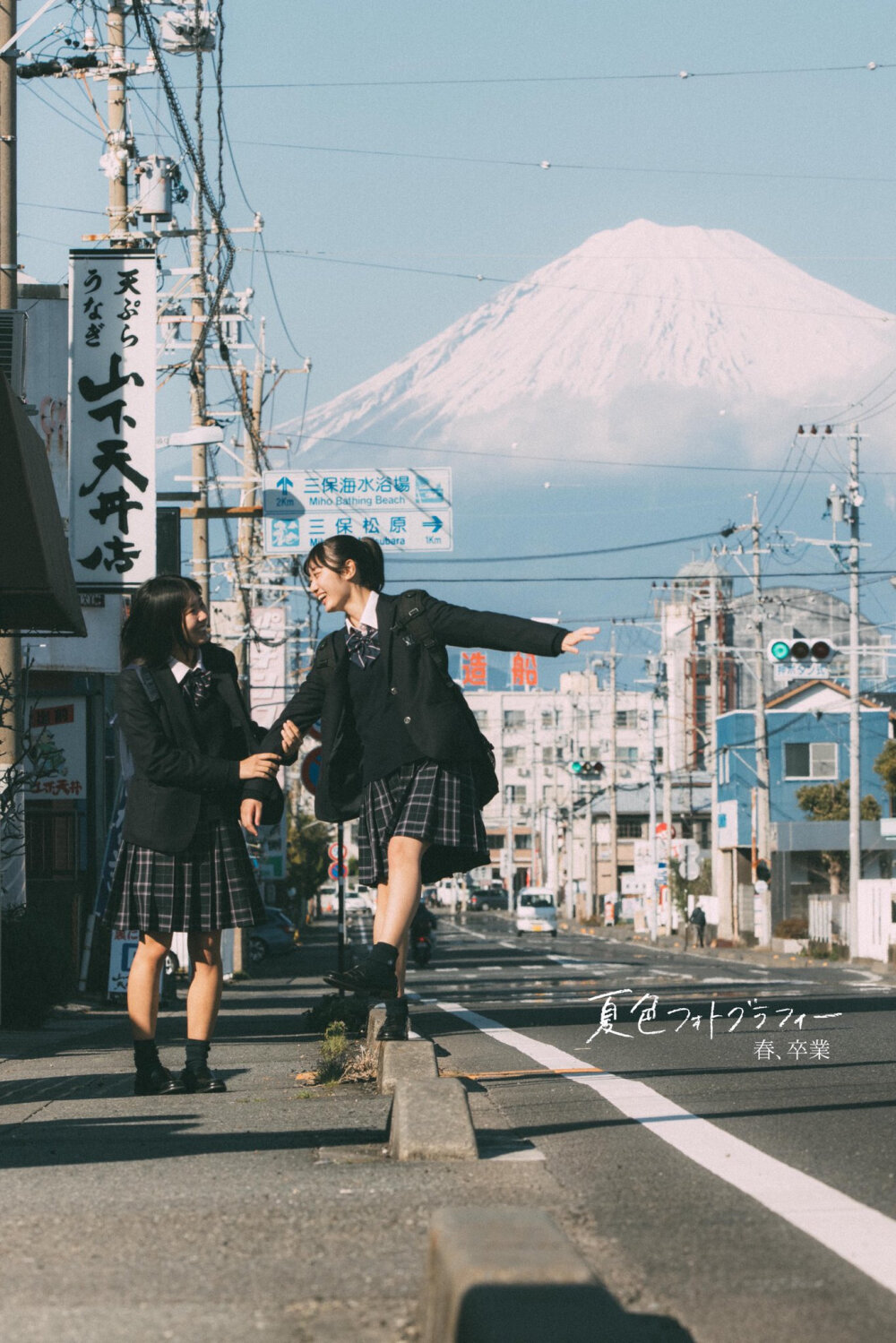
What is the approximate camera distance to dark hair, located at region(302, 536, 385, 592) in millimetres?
6188

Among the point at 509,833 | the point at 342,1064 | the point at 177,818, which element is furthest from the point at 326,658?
the point at 509,833

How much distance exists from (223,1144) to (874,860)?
4823cm

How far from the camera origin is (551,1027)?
34.0ft

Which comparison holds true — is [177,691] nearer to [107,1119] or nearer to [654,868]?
[107,1119]

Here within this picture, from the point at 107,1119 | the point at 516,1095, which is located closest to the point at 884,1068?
the point at 516,1095

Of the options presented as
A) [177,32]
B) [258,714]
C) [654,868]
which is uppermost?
[177,32]

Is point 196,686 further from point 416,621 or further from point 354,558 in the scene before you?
point 416,621

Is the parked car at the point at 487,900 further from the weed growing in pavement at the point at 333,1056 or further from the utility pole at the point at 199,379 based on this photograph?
the weed growing in pavement at the point at 333,1056

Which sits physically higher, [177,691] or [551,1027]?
[177,691]

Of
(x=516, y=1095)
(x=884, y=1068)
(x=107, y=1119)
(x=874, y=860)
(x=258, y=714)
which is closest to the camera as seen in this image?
(x=107, y=1119)

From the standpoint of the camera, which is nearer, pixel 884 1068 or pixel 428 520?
pixel 884 1068

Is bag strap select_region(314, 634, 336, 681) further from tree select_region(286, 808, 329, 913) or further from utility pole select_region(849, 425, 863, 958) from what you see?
tree select_region(286, 808, 329, 913)

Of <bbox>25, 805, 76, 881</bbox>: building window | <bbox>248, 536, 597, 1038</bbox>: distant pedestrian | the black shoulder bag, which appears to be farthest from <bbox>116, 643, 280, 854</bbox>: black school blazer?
<bbox>25, 805, 76, 881</bbox>: building window

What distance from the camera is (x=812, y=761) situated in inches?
2188
